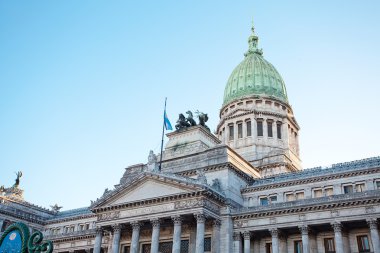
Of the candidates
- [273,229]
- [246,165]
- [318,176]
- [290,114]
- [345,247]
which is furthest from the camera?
[290,114]

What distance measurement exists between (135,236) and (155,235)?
2969mm

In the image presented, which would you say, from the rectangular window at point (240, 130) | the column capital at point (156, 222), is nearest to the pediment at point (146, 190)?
the column capital at point (156, 222)

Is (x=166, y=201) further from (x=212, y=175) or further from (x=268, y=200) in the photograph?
(x=268, y=200)

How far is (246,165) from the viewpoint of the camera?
57.7 m

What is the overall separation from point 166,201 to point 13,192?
47.5 meters

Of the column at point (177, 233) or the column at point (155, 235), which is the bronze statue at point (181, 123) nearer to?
the column at point (155, 235)

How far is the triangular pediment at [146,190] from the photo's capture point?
47.4 m

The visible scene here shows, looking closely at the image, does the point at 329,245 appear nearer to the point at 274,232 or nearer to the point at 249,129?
the point at 274,232

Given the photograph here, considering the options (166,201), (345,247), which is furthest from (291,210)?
(166,201)

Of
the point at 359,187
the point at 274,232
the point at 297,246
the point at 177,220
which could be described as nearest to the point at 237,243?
the point at 274,232

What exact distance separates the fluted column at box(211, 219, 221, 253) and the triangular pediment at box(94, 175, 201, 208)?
5008 mm

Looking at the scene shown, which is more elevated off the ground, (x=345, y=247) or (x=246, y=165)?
(x=246, y=165)

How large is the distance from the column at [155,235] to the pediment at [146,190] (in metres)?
2.82

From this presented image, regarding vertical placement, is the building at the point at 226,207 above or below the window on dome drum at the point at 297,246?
above
